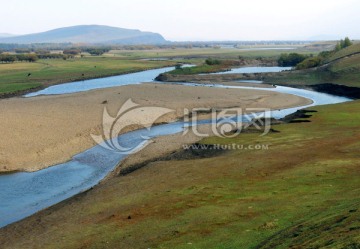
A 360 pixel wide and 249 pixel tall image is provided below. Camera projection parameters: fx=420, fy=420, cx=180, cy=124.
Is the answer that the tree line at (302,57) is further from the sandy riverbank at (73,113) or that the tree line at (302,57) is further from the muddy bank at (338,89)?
the sandy riverbank at (73,113)

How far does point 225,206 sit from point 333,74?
98432mm

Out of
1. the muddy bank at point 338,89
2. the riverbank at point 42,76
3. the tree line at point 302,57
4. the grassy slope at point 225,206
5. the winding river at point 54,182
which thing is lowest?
the winding river at point 54,182

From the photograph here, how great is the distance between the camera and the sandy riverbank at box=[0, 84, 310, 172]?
146 feet

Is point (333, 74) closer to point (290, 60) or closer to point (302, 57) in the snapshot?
point (302, 57)

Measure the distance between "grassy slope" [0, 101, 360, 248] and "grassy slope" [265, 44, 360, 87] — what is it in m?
73.8

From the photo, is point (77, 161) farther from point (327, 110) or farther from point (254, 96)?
point (254, 96)

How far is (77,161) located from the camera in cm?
4403

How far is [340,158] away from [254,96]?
A: 186ft

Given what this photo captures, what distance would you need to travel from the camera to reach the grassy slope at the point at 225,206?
19.3 metres

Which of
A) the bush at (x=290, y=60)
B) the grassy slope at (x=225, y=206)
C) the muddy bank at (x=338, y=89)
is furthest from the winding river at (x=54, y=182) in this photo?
the bush at (x=290, y=60)

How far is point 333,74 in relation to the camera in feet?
371

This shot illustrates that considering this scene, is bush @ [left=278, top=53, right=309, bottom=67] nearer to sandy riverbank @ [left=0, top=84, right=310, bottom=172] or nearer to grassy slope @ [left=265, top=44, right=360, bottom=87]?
grassy slope @ [left=265, top=44, right=360, bottom=87]

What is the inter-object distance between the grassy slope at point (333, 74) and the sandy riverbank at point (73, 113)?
25.6 metres

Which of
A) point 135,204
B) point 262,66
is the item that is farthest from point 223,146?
point 262,66
